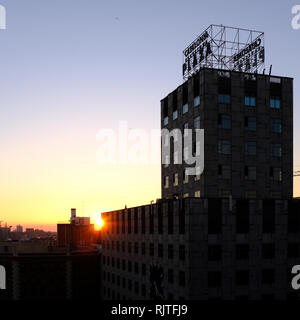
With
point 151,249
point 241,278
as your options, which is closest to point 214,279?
point 241,278

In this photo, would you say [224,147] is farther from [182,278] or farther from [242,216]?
[182,278]

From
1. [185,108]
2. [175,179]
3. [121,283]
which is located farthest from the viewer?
[121,283]

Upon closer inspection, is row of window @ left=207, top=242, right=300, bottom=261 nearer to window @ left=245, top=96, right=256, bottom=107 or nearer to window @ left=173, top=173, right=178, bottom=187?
window @ left=173, top=173, right=178, bottom=187

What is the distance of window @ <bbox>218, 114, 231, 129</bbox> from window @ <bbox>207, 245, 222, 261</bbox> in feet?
58.8

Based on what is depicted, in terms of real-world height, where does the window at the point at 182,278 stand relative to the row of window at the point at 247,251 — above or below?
below

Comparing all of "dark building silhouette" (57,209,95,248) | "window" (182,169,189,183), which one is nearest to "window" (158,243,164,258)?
"window" (182,169,189,183)

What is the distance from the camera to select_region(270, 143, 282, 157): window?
61.9 meters

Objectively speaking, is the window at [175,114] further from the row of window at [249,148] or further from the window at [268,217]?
the window at [268,217]

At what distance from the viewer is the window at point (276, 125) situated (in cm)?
6191

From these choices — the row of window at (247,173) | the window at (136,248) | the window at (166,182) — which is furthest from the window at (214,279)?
the window at (166,182)

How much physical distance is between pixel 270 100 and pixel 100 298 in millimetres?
57022

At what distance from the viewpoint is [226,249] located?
5100 centimetres

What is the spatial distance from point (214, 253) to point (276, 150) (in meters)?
20.9
